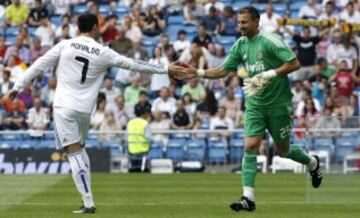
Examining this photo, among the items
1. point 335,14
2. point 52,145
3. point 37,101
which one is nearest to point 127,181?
point 52,145

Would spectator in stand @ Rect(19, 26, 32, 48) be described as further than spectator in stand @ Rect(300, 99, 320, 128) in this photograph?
Yes

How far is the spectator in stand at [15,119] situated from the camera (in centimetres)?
2881

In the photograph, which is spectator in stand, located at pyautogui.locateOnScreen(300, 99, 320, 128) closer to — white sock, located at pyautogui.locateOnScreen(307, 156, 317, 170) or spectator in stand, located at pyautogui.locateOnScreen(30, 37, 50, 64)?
spectator in stand, located at pyautogui.locateOnScreen(30, 37, 50, 64)

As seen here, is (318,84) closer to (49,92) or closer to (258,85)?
(49,92)

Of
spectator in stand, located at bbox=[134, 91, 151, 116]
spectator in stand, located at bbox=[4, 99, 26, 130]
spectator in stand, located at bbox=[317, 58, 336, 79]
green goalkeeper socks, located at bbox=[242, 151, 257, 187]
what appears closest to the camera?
green goalkeeper socks, located at bbox=[242, 151, 257, 187]

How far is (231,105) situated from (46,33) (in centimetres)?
603

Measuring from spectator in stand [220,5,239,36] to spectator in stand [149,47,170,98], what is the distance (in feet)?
6.90

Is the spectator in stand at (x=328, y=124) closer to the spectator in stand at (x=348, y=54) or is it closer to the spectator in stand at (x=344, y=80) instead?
the spectator in stand at (x=344, y=80)

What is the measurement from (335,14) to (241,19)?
16.7 metres

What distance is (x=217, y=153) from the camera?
2727 centimetres

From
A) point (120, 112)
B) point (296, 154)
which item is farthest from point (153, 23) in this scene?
point (296, 154)

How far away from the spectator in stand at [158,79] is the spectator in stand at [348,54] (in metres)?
4.33

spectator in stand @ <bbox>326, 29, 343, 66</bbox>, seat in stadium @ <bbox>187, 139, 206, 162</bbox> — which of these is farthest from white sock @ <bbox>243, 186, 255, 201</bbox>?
spectator in stand @ <bbox>326, 29, 343, 66</bbox>

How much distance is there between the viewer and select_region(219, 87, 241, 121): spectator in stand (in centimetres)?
2867
